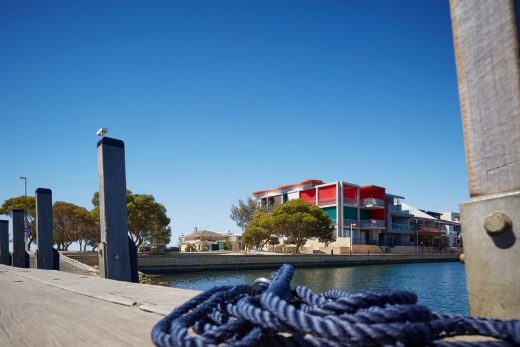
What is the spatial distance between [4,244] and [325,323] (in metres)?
17.6

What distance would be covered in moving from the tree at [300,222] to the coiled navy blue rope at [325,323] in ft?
101

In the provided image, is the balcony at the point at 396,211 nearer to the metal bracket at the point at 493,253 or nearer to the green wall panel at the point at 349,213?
the green wall panel at the point at 349,213

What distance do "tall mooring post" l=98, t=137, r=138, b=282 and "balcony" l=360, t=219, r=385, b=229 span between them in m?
36.9

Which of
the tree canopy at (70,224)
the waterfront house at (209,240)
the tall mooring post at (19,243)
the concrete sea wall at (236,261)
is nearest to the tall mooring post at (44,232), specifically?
the tall mooring post at (19,243)

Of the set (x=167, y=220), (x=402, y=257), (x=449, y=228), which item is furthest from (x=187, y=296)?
(x=449, y=228)

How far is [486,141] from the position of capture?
1.34m

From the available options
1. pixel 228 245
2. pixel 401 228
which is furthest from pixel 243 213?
pixel 401 228

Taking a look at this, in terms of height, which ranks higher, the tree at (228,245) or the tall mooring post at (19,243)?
the tall mooring post at (19,243)

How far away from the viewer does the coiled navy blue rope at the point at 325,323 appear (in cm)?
81

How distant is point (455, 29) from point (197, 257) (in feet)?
81.0

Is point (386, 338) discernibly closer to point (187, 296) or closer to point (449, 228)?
point (187, 296)

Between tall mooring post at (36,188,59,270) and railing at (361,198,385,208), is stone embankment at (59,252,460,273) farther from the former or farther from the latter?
tall mooring post at (36,188,59,270)

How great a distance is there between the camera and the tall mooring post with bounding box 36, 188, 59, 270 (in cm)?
970

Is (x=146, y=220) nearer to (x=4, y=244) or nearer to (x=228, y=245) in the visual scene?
(x=4, y=244)
